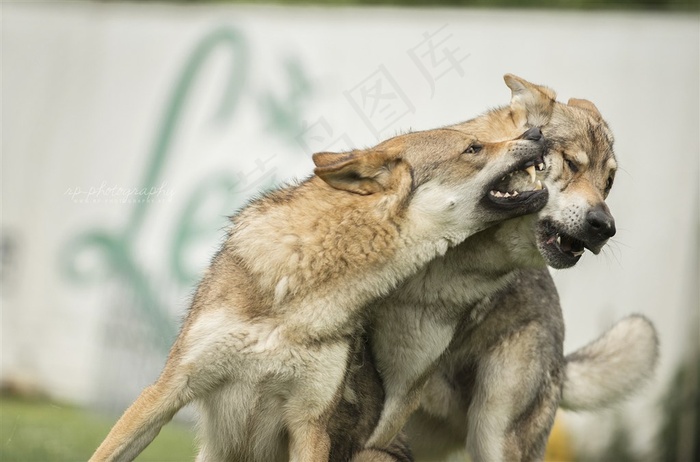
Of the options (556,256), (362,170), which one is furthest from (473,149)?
(556,256)

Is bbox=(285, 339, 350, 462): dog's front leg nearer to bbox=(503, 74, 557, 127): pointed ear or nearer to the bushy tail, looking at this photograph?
bbox=(503, 74, 557, 127): pointed ear

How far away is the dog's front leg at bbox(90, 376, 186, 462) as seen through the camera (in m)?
4.50

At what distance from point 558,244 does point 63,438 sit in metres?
4.47

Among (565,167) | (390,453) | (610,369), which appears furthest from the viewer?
(610,369)

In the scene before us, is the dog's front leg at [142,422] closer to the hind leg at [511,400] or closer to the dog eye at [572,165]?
the hind leg at [511,400]

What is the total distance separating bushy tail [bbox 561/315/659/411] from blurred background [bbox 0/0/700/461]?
254 cm

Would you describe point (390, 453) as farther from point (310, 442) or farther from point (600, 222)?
point (600, 222)

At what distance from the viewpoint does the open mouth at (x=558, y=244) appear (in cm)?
512

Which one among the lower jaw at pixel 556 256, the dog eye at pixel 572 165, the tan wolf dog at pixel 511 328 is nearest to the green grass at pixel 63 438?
the tan wolf dog at pixel 511 328

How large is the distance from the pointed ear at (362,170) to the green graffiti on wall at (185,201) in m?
5.45

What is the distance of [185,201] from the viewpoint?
11359mm

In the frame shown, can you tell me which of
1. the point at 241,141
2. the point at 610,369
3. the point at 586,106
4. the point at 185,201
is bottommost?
the point at 610,369

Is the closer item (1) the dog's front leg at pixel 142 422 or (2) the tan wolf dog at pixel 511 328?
(1) the dog's front leg at pixel 142 422

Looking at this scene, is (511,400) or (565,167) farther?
(511,400)
